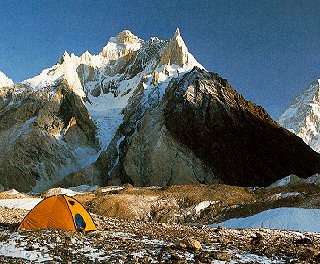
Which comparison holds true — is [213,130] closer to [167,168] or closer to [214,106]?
[214,106]

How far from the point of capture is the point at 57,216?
17.6 metres

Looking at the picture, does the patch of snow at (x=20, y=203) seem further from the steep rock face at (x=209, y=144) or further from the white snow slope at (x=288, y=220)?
the steep rock face at (x=209, y=144)

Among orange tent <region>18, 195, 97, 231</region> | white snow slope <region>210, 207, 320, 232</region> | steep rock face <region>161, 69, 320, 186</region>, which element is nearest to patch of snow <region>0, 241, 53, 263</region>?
orange tent <region>18, 195, 97, 231</region>

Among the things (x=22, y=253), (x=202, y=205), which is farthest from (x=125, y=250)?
(x=202, y=205)

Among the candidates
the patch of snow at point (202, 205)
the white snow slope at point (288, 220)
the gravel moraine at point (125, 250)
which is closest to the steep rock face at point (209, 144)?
the patch of snow at point (202, 205)

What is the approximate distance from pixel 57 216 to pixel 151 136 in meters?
69.6

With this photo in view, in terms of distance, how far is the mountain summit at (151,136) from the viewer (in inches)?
3123

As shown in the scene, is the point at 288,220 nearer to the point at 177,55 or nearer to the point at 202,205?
the point at 202,205

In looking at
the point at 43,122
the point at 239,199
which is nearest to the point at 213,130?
the point at 239,199

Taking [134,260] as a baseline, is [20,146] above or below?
above

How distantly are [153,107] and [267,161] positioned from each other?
3492 centimetres

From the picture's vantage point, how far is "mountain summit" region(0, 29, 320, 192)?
79312mm

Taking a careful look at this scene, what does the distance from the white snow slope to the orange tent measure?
51.0ft

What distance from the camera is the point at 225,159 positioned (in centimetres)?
7875
